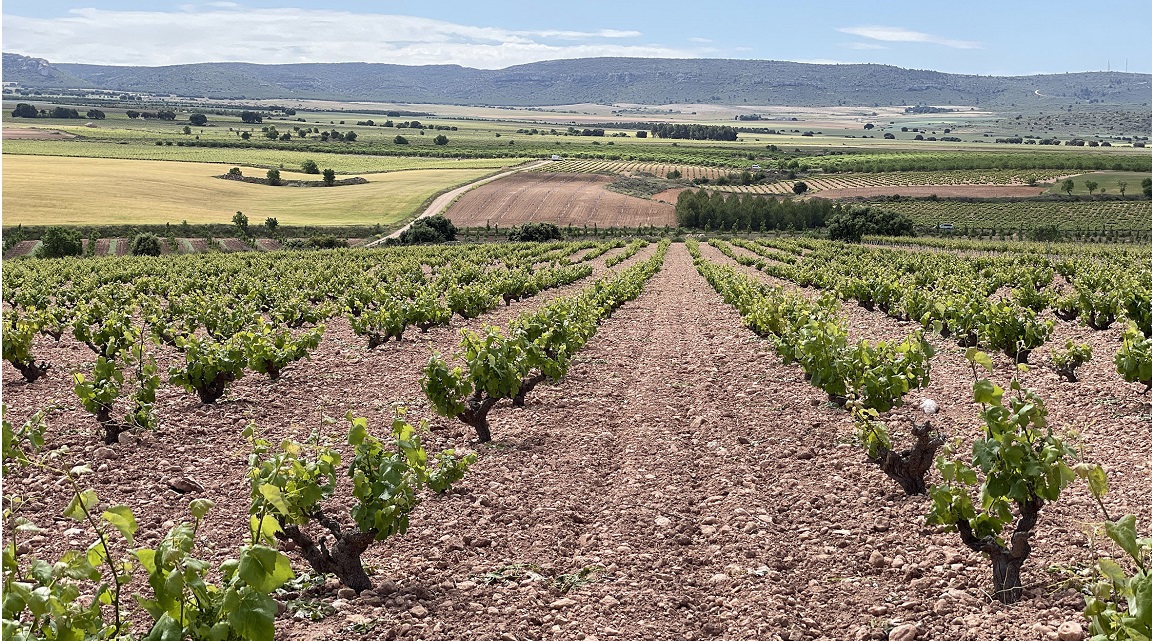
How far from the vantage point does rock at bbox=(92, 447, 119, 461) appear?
10178 mm

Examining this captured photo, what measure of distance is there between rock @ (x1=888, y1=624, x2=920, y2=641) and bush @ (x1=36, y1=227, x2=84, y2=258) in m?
70.6

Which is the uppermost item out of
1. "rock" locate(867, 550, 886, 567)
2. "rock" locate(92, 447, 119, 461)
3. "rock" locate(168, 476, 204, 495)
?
"rock" locate(867, 550, 886, 567)

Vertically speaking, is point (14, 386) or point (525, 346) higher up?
point (525, 346)

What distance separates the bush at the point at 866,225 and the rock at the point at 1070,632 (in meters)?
90.4

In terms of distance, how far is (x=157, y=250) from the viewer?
67938mm

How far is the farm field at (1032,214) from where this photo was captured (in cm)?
10075

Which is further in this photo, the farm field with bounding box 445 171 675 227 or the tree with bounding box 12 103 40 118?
the tree with bounding box 12 103 40 118

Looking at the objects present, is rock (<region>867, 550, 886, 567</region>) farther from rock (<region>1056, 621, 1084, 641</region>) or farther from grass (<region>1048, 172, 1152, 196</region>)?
grass (<region>1048, 172, 1152, 196</region>)

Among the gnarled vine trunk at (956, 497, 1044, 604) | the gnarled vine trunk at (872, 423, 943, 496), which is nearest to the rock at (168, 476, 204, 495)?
the gnarled vine trunk at (872, 423, 943, 496)

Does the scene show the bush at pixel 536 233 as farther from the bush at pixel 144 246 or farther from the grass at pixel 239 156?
the grass at pixel 239 156

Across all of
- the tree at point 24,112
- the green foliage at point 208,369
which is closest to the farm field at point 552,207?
the green foliage at point 208,369

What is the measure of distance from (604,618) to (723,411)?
6.71m

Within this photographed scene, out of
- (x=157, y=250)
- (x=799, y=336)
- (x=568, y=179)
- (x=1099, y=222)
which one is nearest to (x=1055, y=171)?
(x=1099, y=222)

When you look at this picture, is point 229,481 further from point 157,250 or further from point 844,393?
point 157,250
